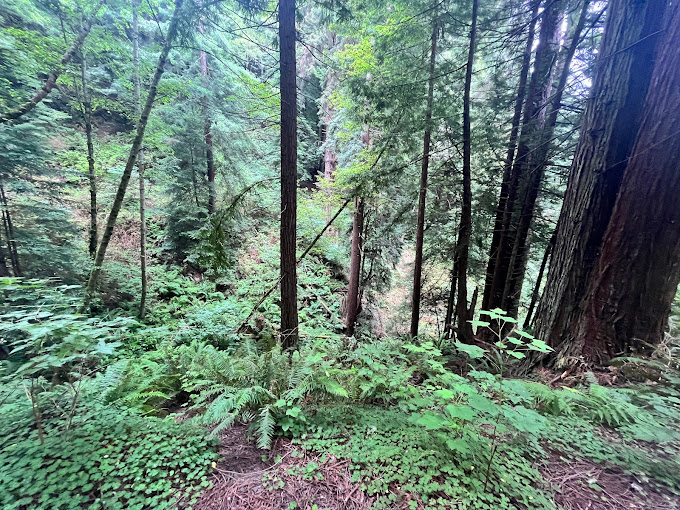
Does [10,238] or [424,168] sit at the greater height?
[424,168]

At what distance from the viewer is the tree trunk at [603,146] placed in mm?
3326

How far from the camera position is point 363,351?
4.42 m

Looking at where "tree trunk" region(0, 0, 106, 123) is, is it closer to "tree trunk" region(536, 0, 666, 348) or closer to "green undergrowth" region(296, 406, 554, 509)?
"green undergrowth" region(296, 406, 554, 509)

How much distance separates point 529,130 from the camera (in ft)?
18.6

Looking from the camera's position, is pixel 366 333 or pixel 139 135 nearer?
pixel 139 135

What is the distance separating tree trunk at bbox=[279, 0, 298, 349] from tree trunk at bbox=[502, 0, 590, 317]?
4.36m

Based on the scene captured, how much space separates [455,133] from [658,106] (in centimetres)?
313

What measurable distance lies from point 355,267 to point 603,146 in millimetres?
6116

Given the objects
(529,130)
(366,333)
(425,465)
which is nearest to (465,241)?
(529,130)

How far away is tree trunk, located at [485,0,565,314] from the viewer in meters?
5.37

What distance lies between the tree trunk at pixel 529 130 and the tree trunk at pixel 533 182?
0.12m

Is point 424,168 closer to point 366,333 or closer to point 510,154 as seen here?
point 510,154

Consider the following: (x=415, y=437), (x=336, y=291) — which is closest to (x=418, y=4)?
(x=415, y=437)

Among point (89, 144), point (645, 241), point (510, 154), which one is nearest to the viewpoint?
point (645, 241)
